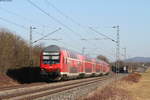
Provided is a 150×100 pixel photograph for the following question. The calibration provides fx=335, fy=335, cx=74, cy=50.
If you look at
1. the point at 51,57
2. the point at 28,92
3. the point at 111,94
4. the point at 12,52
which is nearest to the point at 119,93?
the point at 111,94

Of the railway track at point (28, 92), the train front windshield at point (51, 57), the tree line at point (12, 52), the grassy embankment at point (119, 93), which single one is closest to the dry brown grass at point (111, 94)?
the grassy embankment at point (119, 93)

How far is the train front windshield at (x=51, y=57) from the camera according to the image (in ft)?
119

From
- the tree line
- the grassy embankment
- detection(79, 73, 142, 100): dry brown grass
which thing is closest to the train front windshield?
the tree line

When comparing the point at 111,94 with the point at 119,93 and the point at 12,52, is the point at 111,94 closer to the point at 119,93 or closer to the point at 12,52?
the point at 119,93

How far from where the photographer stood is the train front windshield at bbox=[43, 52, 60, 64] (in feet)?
119

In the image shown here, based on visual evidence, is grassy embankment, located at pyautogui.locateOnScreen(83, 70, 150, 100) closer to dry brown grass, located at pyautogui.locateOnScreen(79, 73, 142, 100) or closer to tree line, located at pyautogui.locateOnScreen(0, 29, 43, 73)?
dry brown grass, located at pyautogui.locateOnScreen(79, 73, 142, 100)

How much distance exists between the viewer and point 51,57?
36.6 meters

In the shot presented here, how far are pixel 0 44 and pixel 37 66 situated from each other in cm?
965

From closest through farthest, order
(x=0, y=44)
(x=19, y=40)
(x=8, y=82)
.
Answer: (x=8, y=82) < (x=0, y=44) < (x=19, y=40)

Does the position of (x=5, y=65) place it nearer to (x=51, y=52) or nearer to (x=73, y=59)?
(x=51, y=52)

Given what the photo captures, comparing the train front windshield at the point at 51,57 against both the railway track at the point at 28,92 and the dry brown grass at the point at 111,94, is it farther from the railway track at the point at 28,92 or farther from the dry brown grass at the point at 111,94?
the railway track at the point at 28,92

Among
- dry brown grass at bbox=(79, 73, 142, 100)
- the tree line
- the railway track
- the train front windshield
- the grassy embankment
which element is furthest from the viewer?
the tree line

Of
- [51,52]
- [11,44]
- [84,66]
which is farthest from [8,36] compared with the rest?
[84,66]

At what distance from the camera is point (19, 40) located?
45.2 metres
